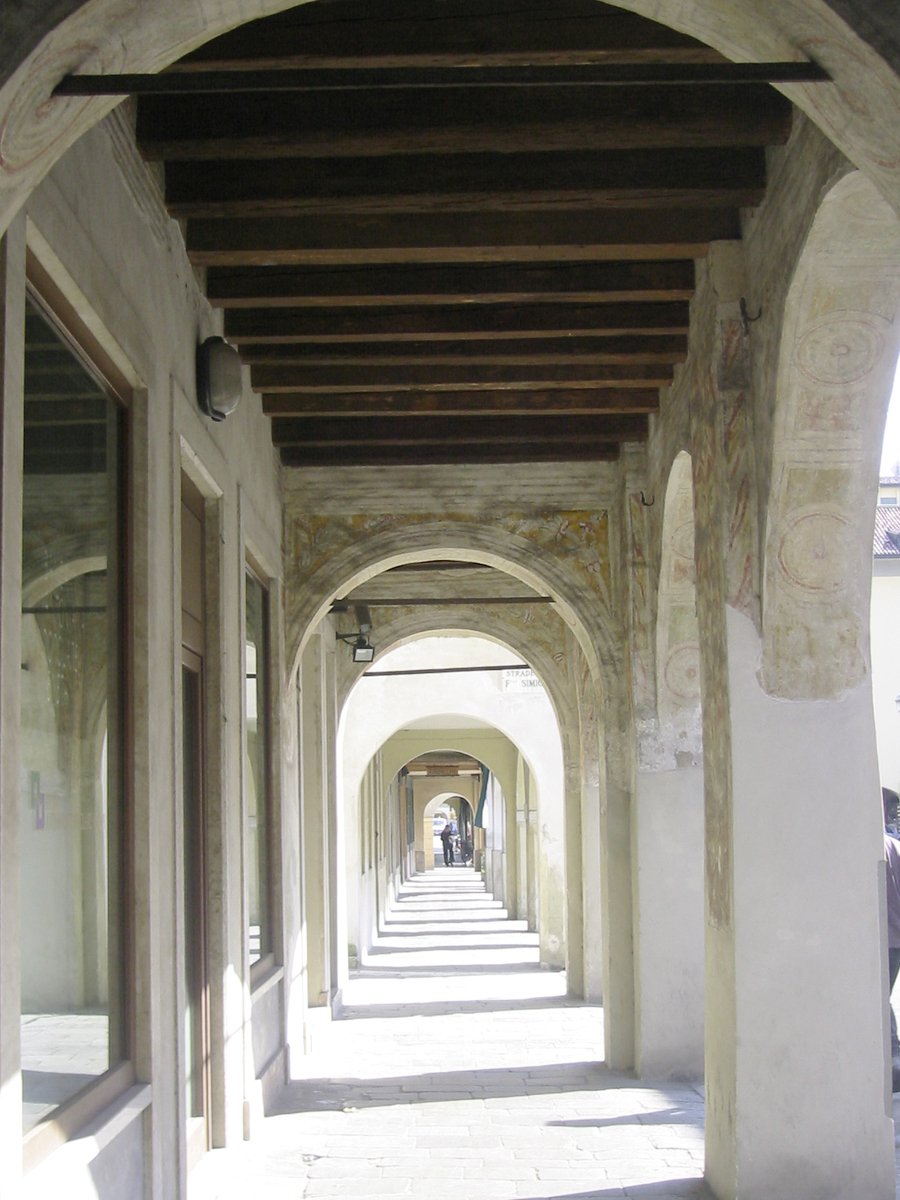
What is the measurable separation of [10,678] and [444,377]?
183 inches

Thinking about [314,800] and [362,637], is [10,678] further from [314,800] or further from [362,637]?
[362,637]

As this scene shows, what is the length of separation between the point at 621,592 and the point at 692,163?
414 centimetres

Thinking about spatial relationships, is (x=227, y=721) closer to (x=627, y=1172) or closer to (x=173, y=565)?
(x=173, y=565)

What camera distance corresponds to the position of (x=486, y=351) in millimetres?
7320

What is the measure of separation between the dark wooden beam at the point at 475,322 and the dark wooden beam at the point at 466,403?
1142mm

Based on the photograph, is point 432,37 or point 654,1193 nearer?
point 432,37

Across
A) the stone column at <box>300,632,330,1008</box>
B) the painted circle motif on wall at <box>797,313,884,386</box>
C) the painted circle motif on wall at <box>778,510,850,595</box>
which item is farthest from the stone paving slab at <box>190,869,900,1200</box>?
the painted circle motif on wall at <box>797,313,884,386</box>

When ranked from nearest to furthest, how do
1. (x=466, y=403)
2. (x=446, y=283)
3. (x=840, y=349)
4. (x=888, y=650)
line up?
(x=840, y=349)
(x=446, y=283)
(x=466, y=403)
(x=888, y=650)

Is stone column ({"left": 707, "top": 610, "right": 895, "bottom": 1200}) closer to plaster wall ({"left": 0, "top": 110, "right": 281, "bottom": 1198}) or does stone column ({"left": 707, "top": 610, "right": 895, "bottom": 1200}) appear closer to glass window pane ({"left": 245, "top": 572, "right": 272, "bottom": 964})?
plaster wall ({"left": 0, "top": 110, "right": 281, "bottom": 1198})

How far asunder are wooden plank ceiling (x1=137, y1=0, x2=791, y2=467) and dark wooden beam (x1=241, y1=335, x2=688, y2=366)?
0.01 metres

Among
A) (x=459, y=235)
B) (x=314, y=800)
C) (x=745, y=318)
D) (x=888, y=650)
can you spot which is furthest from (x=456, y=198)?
(x=888, y=650)

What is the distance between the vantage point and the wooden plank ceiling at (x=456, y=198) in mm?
4422

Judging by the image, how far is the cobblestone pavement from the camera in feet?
21.1

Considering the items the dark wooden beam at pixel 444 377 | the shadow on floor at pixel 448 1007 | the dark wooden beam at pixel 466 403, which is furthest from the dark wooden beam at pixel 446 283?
the shadow on floor at pixel 448 1007
